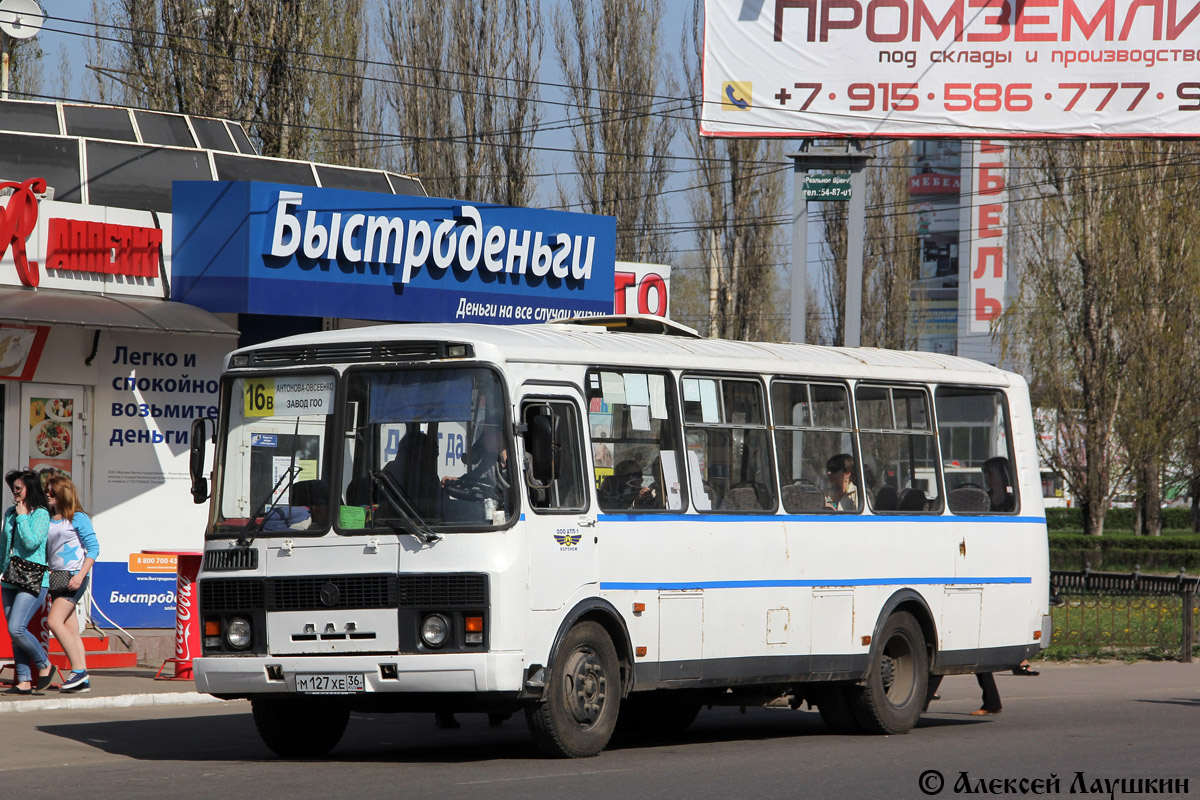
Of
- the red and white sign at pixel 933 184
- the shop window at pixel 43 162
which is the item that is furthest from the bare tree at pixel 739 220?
the red and white sign at pixel 933 184

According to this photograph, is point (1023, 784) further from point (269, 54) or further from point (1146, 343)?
point (1146, 343)

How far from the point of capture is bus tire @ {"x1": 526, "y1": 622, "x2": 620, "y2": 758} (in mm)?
10000

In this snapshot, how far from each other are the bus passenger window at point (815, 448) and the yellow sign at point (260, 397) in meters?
3.63

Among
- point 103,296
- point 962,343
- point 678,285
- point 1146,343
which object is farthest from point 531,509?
point 962,343

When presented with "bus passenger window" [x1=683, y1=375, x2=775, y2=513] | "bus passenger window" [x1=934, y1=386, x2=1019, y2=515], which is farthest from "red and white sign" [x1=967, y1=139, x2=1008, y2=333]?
"bus passenger window" [x1=683, y1=375, x2=775, y2=513]

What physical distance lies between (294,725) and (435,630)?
5.59 ft

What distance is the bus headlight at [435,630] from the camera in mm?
9703

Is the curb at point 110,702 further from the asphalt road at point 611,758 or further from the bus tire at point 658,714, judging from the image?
the bus tire at point 658,714

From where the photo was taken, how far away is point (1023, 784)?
945 cm

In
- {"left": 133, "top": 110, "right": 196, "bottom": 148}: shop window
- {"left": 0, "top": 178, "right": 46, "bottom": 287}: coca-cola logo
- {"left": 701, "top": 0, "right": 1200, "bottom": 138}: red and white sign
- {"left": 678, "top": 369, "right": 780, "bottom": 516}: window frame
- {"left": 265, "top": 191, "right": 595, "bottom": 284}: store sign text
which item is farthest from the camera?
{"left": 701, "top": 0, "right": 1200, "bottom": 138}: red and white sign

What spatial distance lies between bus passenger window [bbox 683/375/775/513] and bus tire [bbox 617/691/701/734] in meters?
1.80

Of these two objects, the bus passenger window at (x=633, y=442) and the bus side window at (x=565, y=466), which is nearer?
the bus side window at (x=565, y=466)

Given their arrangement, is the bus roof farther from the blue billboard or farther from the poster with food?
the poster with food

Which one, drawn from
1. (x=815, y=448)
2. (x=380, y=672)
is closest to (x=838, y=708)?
(x=815, y=448)
